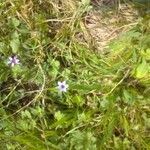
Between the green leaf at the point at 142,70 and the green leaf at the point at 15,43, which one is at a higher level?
the green leaf at the point at 15,43

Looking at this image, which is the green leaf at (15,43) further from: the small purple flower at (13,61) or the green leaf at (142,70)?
the green leaf at (142,70)

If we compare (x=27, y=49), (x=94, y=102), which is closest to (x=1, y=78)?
(x=27, y=49)

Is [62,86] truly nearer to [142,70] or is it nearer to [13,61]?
[13,61]

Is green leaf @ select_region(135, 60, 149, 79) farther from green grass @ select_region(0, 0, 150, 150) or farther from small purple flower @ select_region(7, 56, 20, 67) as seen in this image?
small purple flower @ select_region(7, 56, 20, 67)

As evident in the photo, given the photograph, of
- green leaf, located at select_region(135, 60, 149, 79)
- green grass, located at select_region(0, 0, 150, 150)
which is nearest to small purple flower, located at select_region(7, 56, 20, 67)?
green grass, located at select_region(0, 0, 150, 150)

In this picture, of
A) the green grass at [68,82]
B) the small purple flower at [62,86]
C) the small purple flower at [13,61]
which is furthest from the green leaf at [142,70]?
the small purple flower at [13,61]

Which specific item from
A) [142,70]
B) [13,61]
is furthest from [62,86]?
[142,70]

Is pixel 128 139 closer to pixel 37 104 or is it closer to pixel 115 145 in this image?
pixel 115 145

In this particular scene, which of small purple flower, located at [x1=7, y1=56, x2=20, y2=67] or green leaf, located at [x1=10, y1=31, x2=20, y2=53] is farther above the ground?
green leaf, located at [x1=10, y1=31, x2=20, y2=53]
